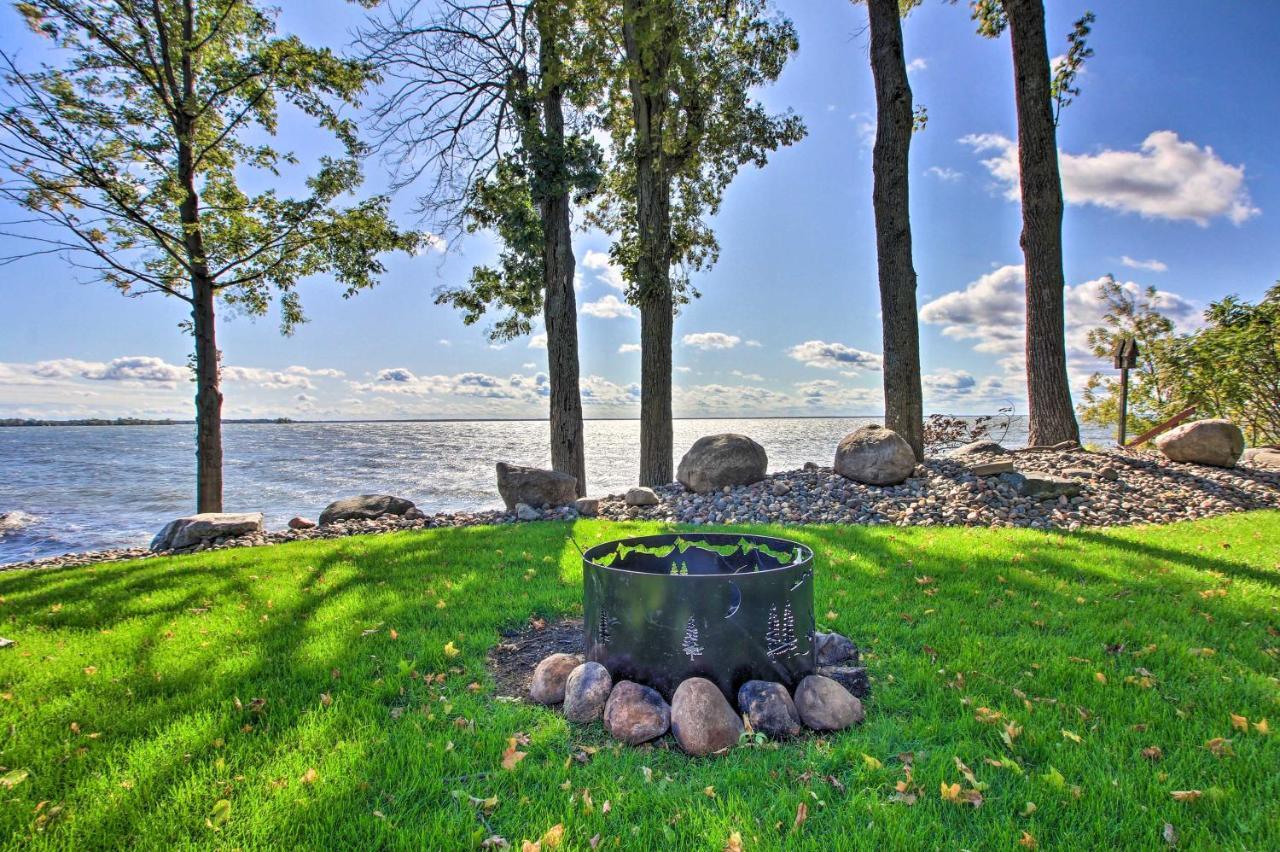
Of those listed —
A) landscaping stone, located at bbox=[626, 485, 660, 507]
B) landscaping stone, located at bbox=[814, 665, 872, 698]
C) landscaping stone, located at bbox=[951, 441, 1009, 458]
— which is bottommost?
landscaping stone, located at bbox=[814, 665, 872, 698]

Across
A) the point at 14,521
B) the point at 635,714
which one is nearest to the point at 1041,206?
the point at 635,714

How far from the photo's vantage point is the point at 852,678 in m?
3.12

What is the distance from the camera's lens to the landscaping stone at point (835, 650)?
3.37 m

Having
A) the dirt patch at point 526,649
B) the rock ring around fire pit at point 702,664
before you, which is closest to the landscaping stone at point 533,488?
the dirt patch at point 526,649

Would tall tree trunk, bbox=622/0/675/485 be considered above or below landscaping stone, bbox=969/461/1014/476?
above

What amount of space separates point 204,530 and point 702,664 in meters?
8.66

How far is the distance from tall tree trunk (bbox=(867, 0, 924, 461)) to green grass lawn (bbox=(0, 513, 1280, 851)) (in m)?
4.60

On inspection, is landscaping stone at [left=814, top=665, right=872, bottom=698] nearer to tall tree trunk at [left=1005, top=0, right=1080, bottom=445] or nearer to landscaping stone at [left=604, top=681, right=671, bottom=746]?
landscaping stone at [left=604, top=681, right=671, bottom=746]

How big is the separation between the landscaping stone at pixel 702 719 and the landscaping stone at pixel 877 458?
643cm

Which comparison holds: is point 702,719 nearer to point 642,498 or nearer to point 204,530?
point 642,498

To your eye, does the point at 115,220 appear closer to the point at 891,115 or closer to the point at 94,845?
the point at 94,845

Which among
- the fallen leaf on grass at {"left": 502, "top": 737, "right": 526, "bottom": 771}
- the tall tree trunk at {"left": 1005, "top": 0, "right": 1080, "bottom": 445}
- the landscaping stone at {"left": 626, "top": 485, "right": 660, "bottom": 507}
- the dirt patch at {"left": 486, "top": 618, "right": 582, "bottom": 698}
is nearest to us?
the fallen leaf on grass at {"left": 502, "top": 737, "right": 526, "bottom": 771}

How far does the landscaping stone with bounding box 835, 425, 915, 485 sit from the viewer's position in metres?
8.35

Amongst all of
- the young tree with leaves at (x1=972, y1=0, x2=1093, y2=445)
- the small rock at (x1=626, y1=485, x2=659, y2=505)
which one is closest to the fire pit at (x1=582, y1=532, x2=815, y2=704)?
the small rock at (x1=626, y1=485, x2=659, y2=505)
